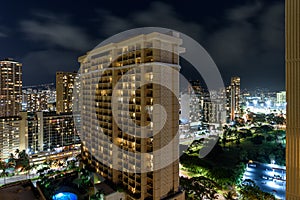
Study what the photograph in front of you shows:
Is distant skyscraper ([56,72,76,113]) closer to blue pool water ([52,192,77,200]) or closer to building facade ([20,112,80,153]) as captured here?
building facade ([20,112,80,153])

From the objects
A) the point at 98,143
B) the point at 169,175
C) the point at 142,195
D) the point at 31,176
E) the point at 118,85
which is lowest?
the point at 31,176

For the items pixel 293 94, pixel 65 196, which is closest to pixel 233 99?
pixel 65 196

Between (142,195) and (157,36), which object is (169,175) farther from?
(157,36)

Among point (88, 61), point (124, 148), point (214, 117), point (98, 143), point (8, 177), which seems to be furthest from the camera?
point (214, 117)

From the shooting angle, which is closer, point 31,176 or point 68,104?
point 31,176

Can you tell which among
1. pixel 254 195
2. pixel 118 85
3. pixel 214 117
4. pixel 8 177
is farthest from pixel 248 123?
pixel 8 177

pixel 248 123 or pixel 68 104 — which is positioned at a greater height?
pixel 68 104
